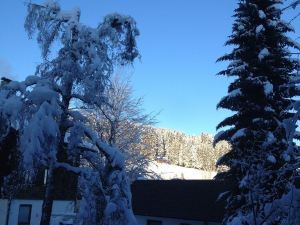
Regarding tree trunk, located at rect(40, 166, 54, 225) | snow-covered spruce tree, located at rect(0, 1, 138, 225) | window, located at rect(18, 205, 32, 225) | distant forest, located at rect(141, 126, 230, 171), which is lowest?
window, located at rect(18, 205, 32, 225)

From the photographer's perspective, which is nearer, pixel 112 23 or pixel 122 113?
pixel 112 23

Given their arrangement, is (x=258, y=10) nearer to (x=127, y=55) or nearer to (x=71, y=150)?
(x=127, y=55)

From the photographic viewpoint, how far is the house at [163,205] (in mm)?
22027

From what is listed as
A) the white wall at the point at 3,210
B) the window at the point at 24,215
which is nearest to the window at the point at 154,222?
the window at the point at 24,215

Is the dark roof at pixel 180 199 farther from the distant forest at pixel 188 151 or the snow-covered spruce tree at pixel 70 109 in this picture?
the distant forest at pixel 188 151

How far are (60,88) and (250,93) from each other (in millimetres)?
9630

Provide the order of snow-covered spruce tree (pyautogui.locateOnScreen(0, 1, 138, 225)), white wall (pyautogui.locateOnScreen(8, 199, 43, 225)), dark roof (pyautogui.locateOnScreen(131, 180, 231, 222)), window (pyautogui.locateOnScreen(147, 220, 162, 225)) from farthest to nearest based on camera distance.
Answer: white wall (pyautogui.locateOnScreen(8, 199, 43, 225)) < window (pyautogui.locateOnScreen(147, 220, 162, 225)) < dark roof (pyautogui.locateOnScreen(131, 180, 231, 222)) < snow-covered spruce tree (pyautogui.locateOnScreen(0, 1, 138, 225))

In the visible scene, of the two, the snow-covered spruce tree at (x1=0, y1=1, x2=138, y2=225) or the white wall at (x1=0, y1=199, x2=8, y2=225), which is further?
the white wall at (x1=0, y1=199, x2=8, y2=225)

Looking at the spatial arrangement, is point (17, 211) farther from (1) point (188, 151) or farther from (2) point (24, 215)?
(1) point (188, 151)

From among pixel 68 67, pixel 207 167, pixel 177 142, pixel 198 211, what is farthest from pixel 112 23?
pixel 177 142

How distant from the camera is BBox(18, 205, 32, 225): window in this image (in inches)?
1056

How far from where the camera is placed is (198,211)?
72.4 feet

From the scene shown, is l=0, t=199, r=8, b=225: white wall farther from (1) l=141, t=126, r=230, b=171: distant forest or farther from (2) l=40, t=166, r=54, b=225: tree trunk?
(1) l=141, t=126, r=230, b=171: distant forest

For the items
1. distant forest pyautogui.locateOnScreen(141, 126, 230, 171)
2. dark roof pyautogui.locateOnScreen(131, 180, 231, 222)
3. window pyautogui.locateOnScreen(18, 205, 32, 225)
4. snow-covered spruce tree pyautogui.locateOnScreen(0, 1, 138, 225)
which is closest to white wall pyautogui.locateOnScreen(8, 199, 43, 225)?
window pyautogui.locateOnScreen(18, 205, 32, 225)
